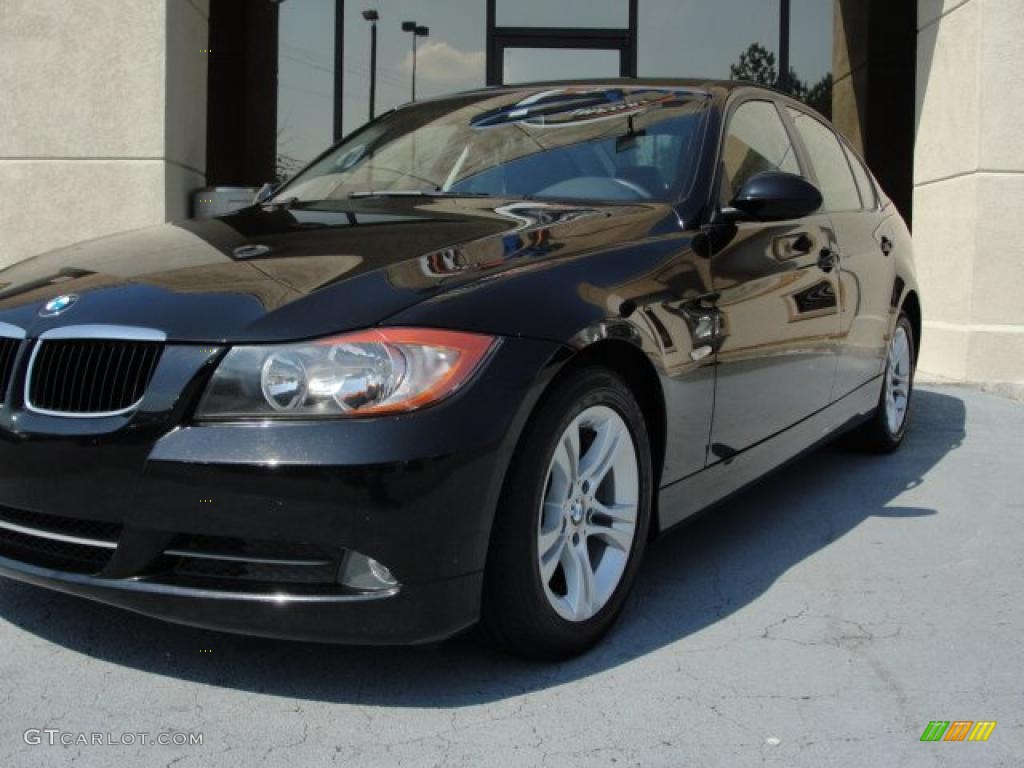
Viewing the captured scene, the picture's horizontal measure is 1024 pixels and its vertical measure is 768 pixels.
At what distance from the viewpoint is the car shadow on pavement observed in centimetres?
272

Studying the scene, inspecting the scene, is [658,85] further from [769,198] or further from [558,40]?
[558,40]

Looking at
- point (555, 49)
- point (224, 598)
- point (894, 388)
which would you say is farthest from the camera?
point (555, 49)

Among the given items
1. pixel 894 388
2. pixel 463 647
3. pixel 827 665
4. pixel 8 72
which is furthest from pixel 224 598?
pixel 8 72

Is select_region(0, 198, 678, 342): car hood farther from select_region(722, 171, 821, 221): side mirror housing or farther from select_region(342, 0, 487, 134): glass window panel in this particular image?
select_region(342, 0, 487, 134): glass window panel

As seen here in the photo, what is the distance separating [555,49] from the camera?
11141 mm

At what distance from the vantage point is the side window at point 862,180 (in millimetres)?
5193

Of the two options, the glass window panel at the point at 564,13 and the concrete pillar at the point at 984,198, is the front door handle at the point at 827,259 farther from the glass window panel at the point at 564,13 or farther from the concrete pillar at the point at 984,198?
the glass window panel at the point at 564,13

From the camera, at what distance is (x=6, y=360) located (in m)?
2.77

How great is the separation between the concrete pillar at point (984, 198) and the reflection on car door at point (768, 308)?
3569mm

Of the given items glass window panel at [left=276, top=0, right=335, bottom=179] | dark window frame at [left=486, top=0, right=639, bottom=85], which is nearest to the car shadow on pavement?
dark window frame at [left=486, top=0, right=639, bottom=85]

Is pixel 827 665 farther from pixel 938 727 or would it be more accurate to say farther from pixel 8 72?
pixel 8 72

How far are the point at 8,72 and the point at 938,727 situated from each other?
693 centimetres

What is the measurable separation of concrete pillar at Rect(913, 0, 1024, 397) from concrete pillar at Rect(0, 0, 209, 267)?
533 centimetres
